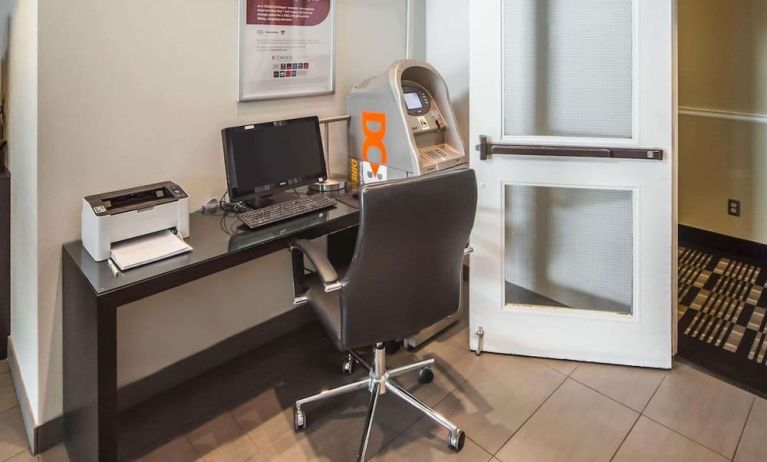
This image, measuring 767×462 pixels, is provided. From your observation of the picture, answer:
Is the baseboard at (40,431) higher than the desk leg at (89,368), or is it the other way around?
the desk leg at (89,368)

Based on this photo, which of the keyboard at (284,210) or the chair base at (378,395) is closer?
the chair base at (378,395)

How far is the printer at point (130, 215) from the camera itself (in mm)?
1659

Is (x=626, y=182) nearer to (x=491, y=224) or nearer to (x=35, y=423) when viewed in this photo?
(x=491, y=224)

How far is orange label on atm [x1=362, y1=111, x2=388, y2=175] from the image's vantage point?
95.0 inches

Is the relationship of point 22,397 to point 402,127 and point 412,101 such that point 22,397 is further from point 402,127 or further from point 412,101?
point 412,101

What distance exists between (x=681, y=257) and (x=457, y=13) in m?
2.24

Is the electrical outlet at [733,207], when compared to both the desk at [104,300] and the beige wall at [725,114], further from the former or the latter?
the desk at [104,300]

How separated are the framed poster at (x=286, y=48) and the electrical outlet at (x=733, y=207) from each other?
9.10 ft

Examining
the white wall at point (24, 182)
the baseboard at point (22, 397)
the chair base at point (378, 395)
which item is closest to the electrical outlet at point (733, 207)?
the chair base at point (378, 395)

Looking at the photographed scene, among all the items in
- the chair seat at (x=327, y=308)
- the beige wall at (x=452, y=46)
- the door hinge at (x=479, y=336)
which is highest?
the beige wall at (x=452, y=46)

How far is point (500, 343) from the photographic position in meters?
2.48

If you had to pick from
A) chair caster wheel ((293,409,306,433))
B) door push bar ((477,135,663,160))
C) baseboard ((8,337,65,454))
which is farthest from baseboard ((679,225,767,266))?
baseboard ((8,337,65,454))

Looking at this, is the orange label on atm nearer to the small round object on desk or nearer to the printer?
the small round object on desk

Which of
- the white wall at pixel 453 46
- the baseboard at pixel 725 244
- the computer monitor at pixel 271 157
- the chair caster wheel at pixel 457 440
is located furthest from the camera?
the baseboard at pixel 725 244
